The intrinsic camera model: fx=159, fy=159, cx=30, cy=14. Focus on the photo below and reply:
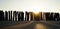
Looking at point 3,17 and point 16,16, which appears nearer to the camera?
point 3,17

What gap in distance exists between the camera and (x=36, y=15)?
17094 millimetres

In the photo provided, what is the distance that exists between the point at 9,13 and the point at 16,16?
973 mm

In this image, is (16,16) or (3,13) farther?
(16,16)

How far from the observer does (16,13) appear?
58.2 ft

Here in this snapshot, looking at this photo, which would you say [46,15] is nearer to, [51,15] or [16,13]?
[51,15]

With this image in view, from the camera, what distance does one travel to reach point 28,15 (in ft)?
59.6

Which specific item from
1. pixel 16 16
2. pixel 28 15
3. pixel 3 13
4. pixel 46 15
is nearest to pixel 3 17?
pixel 3 13

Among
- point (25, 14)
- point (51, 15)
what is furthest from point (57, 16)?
point (25, 14)

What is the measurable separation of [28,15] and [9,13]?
228 centimetres

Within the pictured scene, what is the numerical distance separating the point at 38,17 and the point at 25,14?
1486 mm

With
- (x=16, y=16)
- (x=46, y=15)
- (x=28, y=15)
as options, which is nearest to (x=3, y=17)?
(x=16, y=16)

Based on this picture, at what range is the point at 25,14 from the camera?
57.1 feet

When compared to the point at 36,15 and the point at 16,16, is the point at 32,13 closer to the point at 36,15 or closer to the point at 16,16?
the point at 36,15

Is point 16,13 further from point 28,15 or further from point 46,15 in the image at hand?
point 46,15
